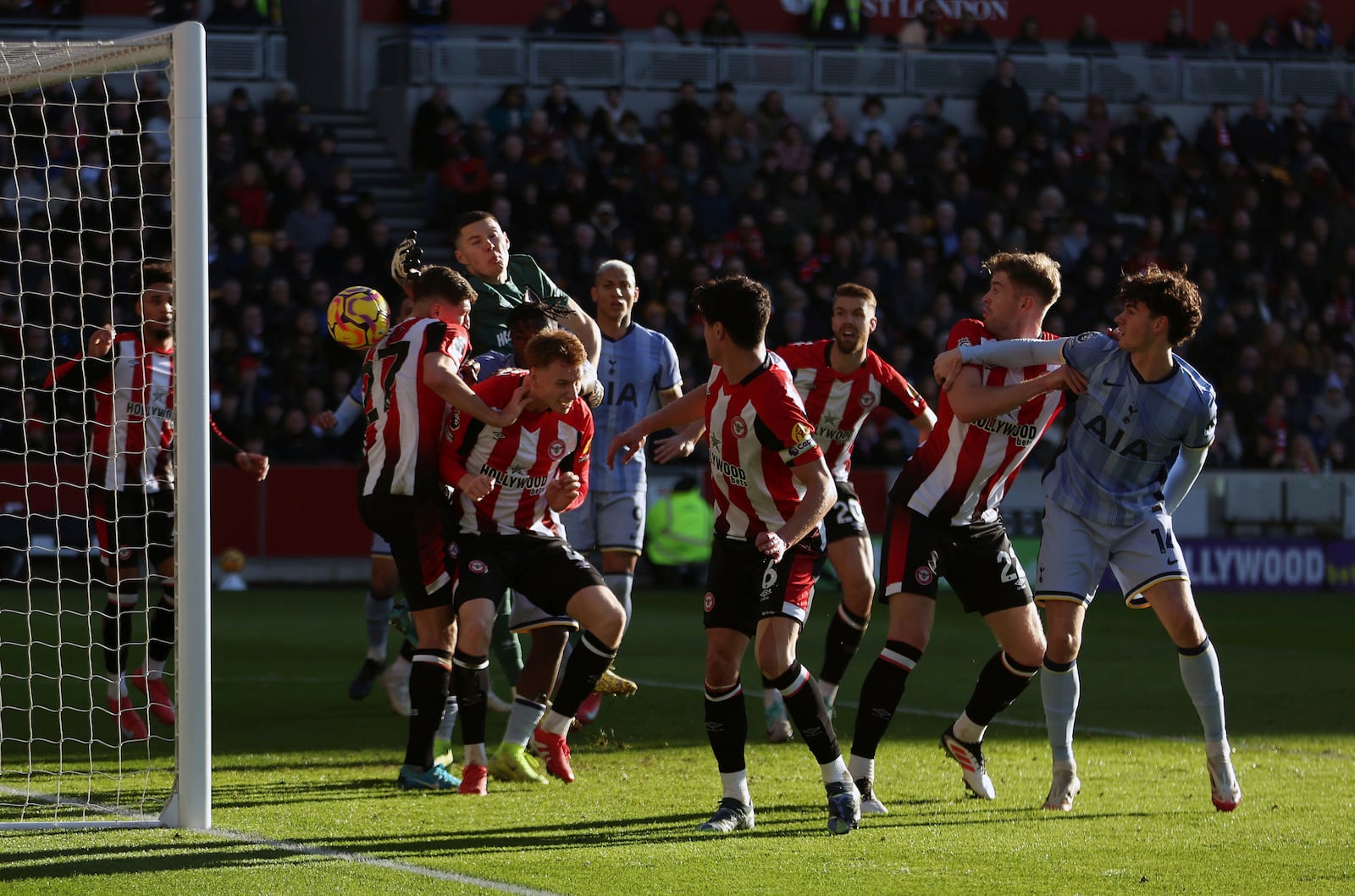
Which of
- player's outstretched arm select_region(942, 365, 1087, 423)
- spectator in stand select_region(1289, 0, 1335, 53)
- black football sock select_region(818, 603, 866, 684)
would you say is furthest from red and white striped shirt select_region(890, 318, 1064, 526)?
spectator in stand select_region(1289, 0, 1335, 53)

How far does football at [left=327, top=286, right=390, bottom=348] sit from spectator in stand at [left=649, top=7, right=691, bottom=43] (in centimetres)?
1706

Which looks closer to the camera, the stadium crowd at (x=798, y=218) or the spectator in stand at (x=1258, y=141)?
the stadium crowd at (x=798, y=218)

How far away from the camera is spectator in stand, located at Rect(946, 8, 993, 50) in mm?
26016

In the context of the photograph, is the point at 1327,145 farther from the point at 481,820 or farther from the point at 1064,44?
the point at 481,820

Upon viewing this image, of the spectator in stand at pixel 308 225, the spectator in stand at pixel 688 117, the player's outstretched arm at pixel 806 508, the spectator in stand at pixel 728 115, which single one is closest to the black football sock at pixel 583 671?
the player's outstretched arm at pixel 806 508

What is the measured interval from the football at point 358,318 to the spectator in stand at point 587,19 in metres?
16.9

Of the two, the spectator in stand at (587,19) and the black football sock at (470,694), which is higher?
the spectator in stand at (587,19)

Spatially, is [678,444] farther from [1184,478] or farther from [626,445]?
[1184,478]

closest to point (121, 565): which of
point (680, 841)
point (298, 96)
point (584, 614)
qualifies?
point (584, 614)

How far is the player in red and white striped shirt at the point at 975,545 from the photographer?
6.97 meters

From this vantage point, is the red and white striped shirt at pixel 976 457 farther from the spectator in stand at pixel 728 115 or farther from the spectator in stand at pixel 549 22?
the spectator in stand at pixel 549 22

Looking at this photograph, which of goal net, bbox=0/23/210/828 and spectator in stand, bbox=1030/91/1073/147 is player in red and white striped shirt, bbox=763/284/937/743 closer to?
goal net, bbox=0/23/210/828

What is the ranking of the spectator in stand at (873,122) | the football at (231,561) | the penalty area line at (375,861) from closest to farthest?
the penalty area line at (375,861), the football at (231,561), the spectator in stand at (873,122)

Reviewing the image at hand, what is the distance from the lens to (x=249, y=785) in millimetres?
7289
